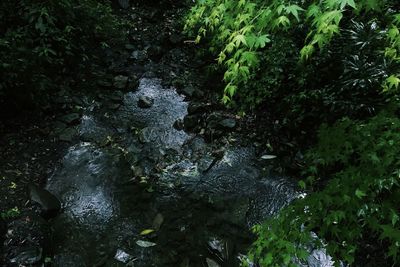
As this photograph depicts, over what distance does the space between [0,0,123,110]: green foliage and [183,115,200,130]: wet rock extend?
2.73 meters

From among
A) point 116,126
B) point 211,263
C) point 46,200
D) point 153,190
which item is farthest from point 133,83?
point 211,263

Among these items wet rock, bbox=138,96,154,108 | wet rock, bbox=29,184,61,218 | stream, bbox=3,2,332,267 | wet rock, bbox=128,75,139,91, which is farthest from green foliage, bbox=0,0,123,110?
wet rock, bbox=29,184,61,218

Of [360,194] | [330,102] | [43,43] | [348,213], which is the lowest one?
[43,43]

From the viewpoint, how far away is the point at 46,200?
17.1 feet

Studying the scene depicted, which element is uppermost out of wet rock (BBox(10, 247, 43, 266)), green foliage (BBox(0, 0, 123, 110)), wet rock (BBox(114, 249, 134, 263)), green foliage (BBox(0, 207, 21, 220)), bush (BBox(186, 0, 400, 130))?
bush (BBox(186, 0, 400, 130))

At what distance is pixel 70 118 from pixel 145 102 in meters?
1.60

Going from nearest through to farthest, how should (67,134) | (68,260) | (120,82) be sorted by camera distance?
(68,260) < (67,134) < (120,82)

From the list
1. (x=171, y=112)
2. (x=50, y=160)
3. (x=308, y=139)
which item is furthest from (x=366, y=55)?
(x=50, y=160)

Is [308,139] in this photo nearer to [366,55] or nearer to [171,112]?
[366,55]

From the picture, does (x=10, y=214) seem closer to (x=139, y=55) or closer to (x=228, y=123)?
(x=228, y=123)

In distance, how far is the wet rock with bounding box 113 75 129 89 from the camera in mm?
7758

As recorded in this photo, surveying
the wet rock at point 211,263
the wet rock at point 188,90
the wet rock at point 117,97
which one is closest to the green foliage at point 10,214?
the wet rock at point 211,263

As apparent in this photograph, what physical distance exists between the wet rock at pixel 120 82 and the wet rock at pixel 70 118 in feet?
4.39

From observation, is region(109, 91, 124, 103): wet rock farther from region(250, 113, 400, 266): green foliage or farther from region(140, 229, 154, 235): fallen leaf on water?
region(250, 113, 400, 266): green foliage
